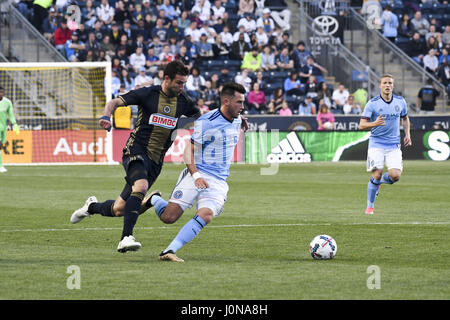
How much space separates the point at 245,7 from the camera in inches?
1441

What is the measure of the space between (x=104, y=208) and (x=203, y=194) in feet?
6.88

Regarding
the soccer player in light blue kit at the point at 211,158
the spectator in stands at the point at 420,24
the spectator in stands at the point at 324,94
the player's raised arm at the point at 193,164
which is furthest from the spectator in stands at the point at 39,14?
the player's raised arm at the point at 193,164

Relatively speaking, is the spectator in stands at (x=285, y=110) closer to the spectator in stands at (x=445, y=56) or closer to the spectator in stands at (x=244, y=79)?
the spectator in stands at (x=244, y=79)

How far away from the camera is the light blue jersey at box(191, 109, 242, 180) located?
33.8ft

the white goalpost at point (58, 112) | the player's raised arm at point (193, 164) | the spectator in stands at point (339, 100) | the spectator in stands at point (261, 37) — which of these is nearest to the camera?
the player's raised arm at point (193, 164)

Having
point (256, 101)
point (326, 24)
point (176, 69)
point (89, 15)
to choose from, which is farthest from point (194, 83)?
point (176, 69)

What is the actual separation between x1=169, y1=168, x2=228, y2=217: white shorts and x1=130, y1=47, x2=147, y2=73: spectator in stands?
23.9 meters

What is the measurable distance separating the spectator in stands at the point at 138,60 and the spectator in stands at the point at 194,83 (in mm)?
1858

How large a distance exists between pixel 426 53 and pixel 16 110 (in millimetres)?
15601

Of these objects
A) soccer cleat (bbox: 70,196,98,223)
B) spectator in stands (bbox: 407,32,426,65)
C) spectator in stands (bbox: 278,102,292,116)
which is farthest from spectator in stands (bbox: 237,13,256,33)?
soccer cleat (bbox: 70,196,98,223)

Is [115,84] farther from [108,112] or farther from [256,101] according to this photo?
[108,112]

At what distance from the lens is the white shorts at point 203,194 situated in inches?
401

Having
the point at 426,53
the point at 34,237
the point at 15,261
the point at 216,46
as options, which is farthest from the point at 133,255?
the point at 426,53

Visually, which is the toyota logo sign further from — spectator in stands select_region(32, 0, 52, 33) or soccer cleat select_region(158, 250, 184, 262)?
soccer cleat select_region(158, 250, 184, 262)
